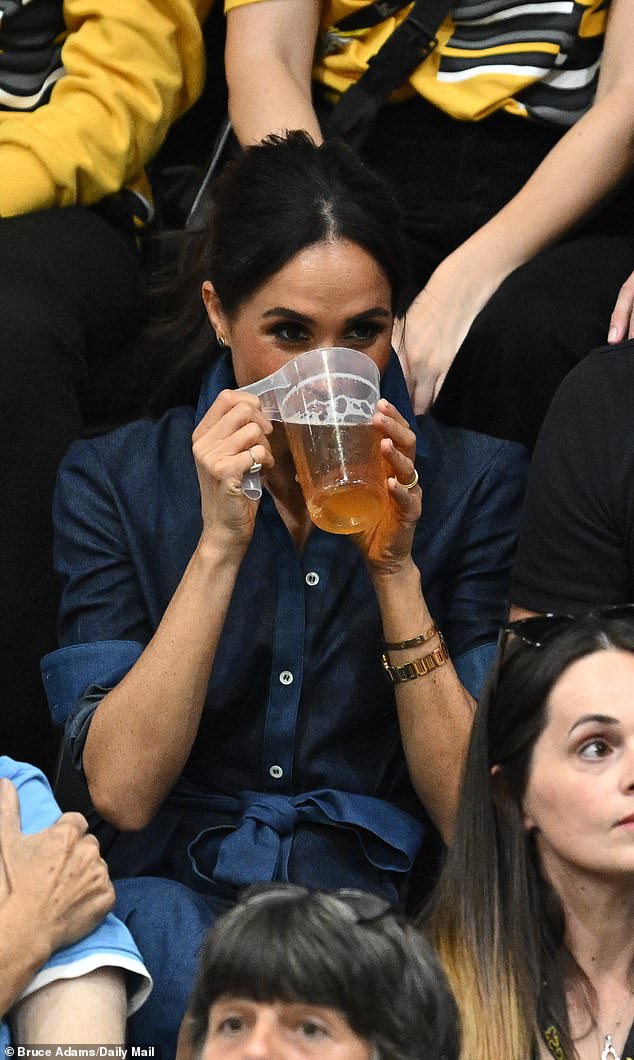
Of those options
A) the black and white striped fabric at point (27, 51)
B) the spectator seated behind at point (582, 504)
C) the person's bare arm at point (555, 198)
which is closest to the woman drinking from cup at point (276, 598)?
the spectator seated behind at point (582, 504)

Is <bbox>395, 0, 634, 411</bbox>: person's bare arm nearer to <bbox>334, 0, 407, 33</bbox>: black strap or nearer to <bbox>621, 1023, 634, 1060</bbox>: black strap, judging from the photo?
<bbox>334, 0, 407, 33</bbox>: black strap

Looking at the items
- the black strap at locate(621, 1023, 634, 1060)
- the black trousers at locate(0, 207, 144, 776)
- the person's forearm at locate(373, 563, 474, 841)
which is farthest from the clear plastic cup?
the black strap at locate(621, 1023, 634, 1060)

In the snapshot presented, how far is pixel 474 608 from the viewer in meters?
2.31

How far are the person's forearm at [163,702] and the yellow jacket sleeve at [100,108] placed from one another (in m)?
0.90

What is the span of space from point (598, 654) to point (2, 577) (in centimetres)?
93

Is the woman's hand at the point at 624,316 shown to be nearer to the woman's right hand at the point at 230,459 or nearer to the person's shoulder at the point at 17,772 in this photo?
the woman's right hand at the point at 230,459

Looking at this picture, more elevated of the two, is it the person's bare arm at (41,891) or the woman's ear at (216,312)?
the woman's ear at (216,312)

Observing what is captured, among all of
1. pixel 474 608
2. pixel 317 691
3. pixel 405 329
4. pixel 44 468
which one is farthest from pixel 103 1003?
pixel 405 329

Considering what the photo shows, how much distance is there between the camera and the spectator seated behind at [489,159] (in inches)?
101

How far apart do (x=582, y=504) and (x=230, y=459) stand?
458 millimetres

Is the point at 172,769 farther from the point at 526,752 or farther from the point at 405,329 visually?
the point at 405,329

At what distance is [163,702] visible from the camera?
83.0 inches

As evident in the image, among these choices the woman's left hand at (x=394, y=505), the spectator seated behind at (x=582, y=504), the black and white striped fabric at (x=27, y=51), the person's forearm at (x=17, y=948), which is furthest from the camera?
the black and white striped fabric at (x=27, y=51)

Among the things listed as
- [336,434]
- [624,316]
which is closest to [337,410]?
[336,434]
